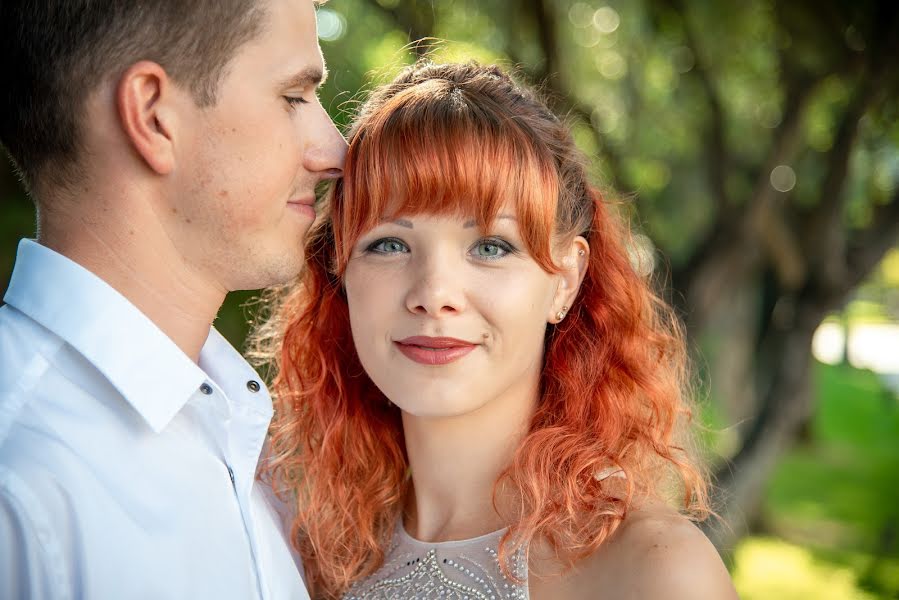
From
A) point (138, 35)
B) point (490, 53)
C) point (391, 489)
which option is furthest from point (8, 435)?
point (490, 53)

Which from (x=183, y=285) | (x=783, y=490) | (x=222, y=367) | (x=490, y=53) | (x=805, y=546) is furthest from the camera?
(x=783, y=490)

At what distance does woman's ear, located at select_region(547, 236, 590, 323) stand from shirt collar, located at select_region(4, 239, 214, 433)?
0.93m

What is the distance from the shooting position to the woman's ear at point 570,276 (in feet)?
8.06

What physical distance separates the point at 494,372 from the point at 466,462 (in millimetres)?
272

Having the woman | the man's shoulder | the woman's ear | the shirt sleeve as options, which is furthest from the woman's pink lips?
the shirt sleeve

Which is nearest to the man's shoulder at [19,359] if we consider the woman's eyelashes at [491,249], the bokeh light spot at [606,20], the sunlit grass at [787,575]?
the woman's eyelashes at [491,249]

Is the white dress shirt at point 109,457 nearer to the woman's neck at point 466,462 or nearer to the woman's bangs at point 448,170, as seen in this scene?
the woman's neck at point 466,462

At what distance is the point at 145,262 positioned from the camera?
208cm

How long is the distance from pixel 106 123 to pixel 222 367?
24.5 inches

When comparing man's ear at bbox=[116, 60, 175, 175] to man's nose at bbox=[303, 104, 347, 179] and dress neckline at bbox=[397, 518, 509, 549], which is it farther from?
dress neckline at bbox=[397, 518, 509, 549]

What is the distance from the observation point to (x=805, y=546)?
29.9 ft

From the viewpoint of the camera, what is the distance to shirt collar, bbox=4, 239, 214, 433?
6.33 feet

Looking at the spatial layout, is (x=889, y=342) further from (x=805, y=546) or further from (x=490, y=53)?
(x=490, y=53)

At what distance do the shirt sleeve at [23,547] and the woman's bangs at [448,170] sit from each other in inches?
36.9
